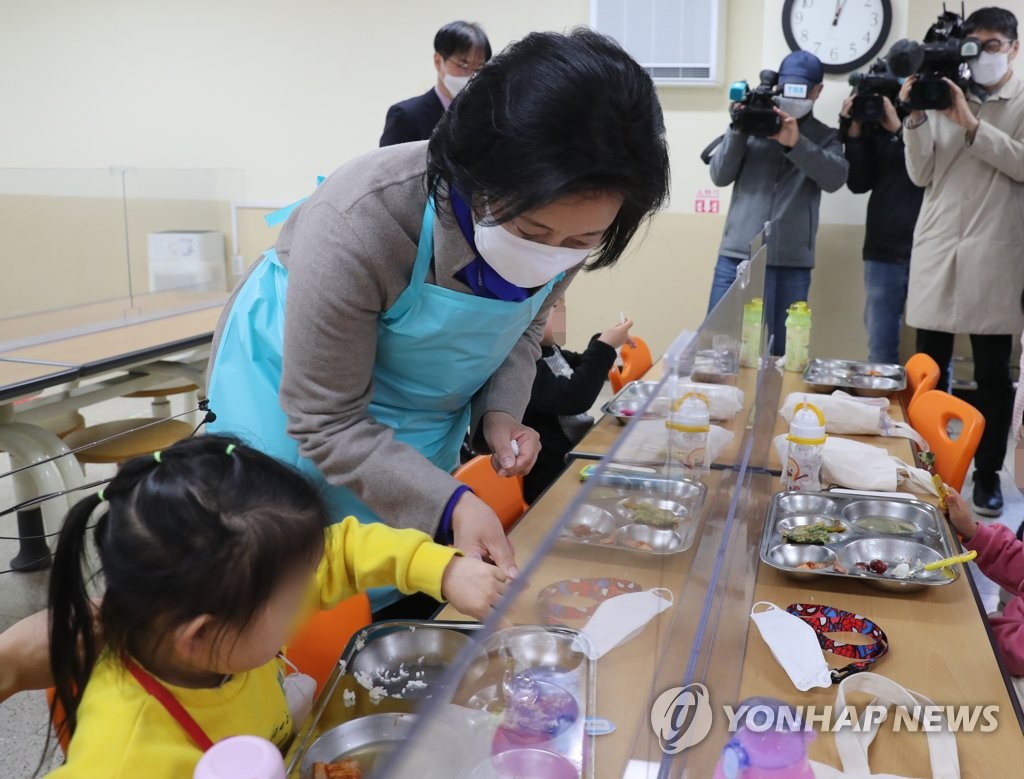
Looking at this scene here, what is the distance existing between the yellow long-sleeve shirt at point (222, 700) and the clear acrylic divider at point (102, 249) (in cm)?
246

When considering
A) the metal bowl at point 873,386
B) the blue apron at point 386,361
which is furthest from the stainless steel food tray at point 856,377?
the blue apron at point 386,361

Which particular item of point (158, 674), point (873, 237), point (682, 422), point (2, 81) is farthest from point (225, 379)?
point (2, 81)

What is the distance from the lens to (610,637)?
0.72 m

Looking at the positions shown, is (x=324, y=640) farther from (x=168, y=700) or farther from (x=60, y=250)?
(x=60, y=250)

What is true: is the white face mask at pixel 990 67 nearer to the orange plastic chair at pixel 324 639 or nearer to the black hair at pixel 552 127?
the black hair at pixel 552 127

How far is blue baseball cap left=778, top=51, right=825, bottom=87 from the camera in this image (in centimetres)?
350

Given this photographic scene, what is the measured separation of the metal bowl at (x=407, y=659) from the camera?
1.04 meters

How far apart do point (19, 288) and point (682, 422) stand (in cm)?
308

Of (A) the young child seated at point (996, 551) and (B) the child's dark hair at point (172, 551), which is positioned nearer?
(B) the child's dark hair at point (172, 551)

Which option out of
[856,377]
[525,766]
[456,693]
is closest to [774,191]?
[856,377]

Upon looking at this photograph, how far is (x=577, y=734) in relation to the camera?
0.74 metres

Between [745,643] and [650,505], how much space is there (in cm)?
47

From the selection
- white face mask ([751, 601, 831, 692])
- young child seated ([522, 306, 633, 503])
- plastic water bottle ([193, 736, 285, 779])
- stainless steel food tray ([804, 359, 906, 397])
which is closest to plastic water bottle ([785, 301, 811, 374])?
stainless steel food tray ([804, 359, 906, 397])

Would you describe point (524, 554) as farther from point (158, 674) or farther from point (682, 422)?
point (158, 674)
